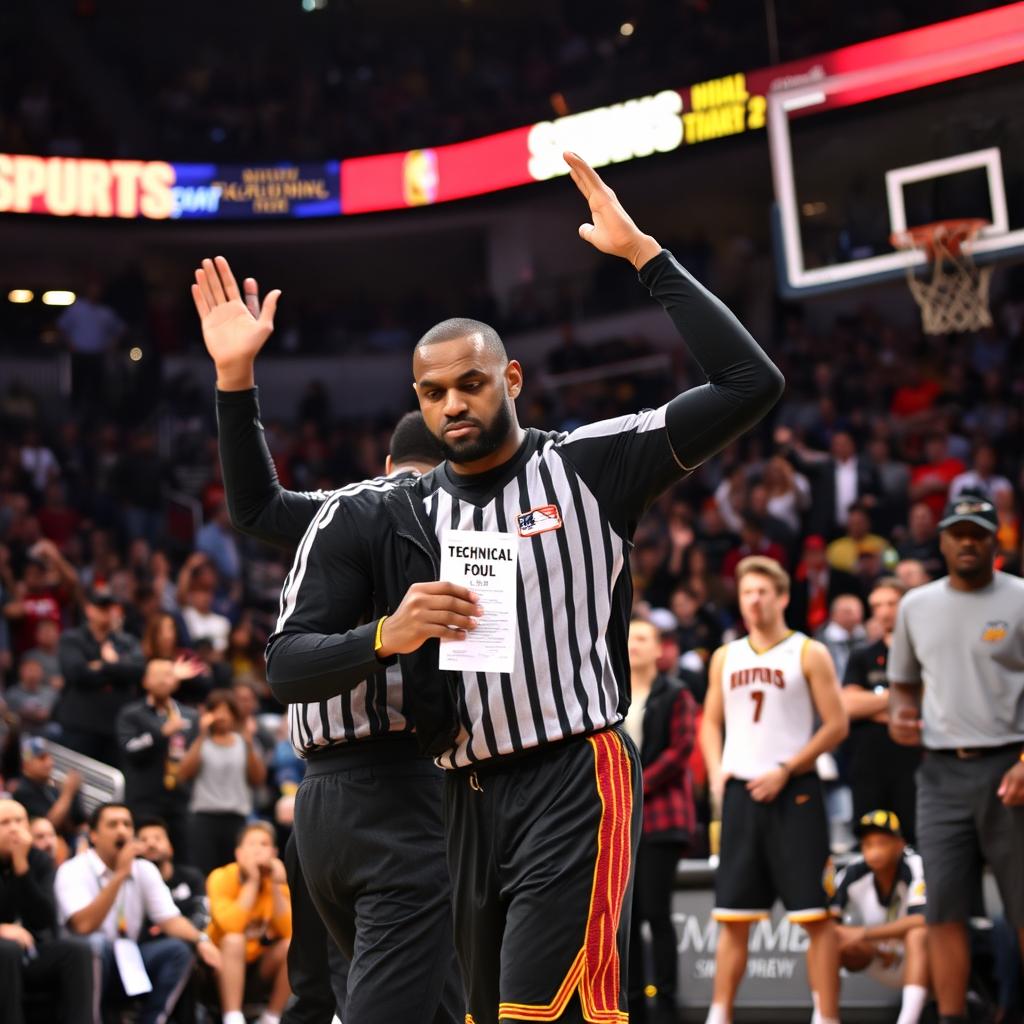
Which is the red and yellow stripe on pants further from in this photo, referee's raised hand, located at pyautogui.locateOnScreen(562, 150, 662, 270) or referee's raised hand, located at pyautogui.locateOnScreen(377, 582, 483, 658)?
referee's raised hand, located at pyautogui.locateOnScreen(562, 150, 662, 270)

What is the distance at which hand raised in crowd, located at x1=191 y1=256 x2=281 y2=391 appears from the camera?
4.61 meters

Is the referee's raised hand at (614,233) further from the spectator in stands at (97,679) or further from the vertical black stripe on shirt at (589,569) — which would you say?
the spectator in stands at (97,679)

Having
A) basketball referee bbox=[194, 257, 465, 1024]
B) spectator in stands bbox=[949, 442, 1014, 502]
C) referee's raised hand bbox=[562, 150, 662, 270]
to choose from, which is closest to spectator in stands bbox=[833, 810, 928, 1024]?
basketball referee bbox=[194, 257, 465, 1024]

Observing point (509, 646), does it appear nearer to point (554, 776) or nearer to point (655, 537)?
point (554, 776)

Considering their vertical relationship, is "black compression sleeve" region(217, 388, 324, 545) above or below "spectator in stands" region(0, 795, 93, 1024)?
above

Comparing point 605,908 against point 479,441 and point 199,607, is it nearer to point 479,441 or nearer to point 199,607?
point 479,441

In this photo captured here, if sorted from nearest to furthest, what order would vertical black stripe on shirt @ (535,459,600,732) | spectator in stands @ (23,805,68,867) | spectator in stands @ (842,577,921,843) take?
vertical black stripe on shirt @ (535,459,600,732)
spectator in stands @ (23,805,68,867)
spectator in stands @ (842,577,921,843)

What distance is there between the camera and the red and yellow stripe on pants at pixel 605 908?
3775 millimetres

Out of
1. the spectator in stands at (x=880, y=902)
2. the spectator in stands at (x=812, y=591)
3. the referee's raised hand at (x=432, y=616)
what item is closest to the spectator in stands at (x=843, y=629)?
the spectator in stands at (x=812, y=591)

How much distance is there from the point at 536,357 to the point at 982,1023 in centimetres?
1562

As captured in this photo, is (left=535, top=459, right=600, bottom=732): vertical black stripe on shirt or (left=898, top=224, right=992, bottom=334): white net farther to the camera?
(left=898, top=224, right=992, bottom=334): white net

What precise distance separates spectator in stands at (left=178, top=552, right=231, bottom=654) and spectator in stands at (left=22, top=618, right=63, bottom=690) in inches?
45.1

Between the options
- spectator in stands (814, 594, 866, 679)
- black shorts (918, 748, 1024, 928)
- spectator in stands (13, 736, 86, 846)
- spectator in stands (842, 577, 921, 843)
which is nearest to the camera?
black shorts (918, 748, 1024, 928)

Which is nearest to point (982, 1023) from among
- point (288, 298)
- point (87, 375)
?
point (87, 375)
